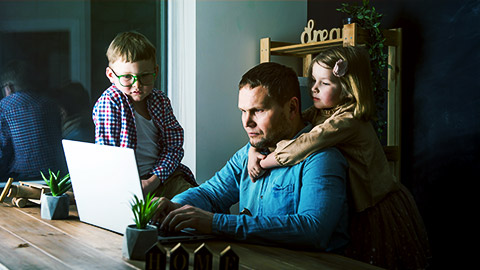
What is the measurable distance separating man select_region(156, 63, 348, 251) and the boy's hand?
22 mm

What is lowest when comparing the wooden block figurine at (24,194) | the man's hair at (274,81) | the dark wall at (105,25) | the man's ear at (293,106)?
the wooden block figurine at (24,194)

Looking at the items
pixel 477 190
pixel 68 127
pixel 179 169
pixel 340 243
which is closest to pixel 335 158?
pixel 340 243

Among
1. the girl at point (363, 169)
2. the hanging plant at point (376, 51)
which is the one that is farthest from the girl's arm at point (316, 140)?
the hanging plant at point (376, 51)

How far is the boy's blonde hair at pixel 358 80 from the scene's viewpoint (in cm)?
201

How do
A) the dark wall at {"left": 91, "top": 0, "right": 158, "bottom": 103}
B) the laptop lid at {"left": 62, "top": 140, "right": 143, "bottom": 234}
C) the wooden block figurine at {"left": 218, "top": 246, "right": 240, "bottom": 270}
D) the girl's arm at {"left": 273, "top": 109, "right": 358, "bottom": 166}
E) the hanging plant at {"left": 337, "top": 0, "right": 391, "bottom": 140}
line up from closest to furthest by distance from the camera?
the wooden block figurine at {"left": 218, "top": 246, "right": 240, "bottom": 270}, the laptop lid at {"left": 62, "top": 140, "right": 143, "bottom": 234}, the girl's arm at {"left": 273, "top": 109, "right": 358, "bottom": 166}, the hanging plant at {"left": 337, "top": 0, "right": 391, "bottom": 140}, the dark wall at {"left": 91, "top": 0, "right": 158, "bottom": 103}

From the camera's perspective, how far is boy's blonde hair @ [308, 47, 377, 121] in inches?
79.1

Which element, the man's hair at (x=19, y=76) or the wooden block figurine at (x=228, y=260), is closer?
the wooden block figurine at (x=228, y=260)

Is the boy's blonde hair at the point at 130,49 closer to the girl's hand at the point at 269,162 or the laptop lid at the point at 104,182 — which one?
the laptop lid at the point at 104,182

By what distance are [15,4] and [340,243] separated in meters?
2.50

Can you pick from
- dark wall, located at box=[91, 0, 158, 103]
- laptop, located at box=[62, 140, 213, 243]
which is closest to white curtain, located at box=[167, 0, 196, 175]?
dark wall, located at box=[91, 0, 158, 103]

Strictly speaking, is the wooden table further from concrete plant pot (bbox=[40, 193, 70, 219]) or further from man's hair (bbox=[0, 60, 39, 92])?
man's hair (bbox=[0, 60, 39, 92])

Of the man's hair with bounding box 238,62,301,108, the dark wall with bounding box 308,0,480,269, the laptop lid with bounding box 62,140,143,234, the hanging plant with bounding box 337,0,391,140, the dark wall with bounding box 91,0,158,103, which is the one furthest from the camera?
the dark wall with bounding box 91,0,158,103

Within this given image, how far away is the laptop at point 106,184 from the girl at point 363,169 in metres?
0.51

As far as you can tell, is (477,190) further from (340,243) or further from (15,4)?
(15,4)
